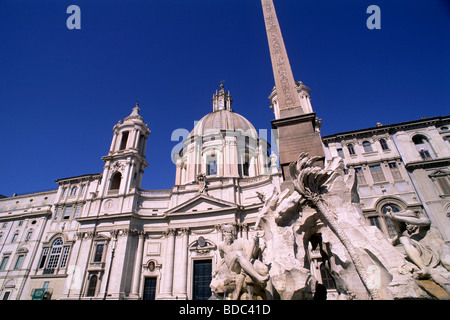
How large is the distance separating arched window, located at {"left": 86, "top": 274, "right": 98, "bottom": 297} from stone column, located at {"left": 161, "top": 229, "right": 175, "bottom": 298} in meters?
6.83

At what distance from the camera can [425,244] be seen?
17.6 ft

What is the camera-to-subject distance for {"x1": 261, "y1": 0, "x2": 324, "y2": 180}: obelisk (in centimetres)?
804

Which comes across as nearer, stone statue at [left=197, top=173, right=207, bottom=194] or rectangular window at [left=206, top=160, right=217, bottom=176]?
stone statue at [left=197, top=173, right=207, bottom=194]

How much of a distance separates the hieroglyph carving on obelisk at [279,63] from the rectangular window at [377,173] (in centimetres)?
1468

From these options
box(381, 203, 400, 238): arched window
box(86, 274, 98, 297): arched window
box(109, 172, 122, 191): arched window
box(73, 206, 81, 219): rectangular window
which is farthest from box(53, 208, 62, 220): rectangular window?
box(381, 203, 400, 238): arched window

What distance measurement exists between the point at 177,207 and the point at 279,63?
20.4 metres

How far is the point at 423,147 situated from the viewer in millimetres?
20641

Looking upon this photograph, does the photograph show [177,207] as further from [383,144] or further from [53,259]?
[383,144]

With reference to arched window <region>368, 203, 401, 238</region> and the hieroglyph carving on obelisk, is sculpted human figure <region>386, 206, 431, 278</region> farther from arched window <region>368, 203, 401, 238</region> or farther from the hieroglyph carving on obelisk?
arched window <region>368, 203, 401, 238</region>

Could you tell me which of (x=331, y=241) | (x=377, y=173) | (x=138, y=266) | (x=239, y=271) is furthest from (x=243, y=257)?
(x=138, y=266)

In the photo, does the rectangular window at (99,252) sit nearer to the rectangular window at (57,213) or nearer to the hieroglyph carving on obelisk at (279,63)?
the rectangular window at (57,213)

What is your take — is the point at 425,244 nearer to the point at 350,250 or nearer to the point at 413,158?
the point at 350,250
